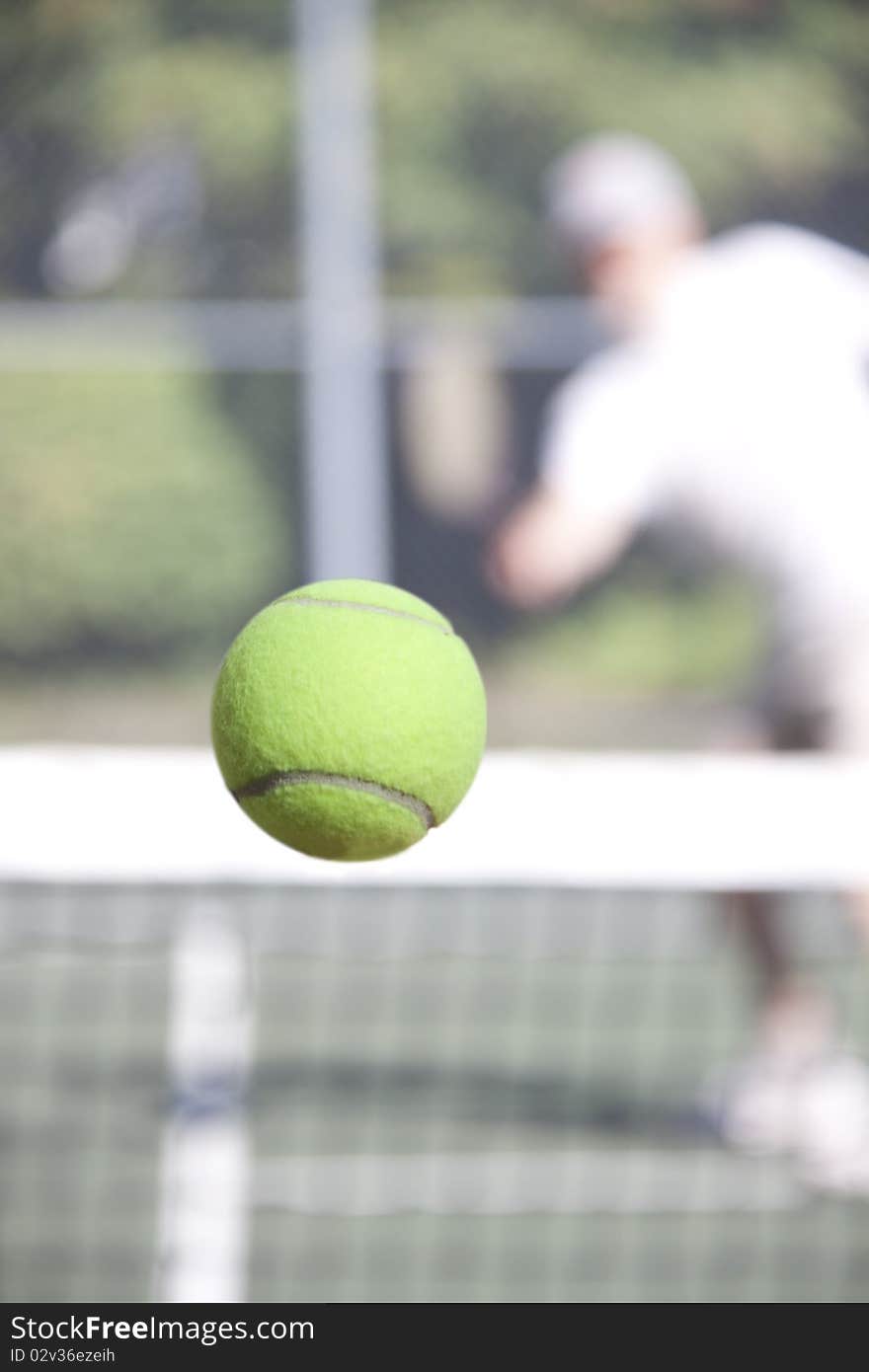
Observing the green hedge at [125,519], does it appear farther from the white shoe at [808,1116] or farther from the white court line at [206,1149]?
the white shoe at [808,1116]

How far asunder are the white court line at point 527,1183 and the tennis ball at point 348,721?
167cm

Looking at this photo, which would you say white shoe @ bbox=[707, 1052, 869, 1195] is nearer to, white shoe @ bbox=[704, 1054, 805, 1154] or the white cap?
white shoe @ bbox=[704, 1054, 805, 1154]

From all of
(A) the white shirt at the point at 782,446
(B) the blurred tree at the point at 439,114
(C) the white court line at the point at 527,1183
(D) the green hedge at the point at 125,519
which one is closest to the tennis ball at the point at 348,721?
(C) the white court line at the point at 527,1183

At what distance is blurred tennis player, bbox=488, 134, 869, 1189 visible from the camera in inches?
129

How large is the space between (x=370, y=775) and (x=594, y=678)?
5.71 metres

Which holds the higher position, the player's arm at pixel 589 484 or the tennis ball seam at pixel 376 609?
the player's arm at pixel 589 484

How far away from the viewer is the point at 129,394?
7406 mm

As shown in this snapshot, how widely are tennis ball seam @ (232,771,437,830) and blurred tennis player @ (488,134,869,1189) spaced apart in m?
1.75

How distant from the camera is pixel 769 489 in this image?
3584 mm

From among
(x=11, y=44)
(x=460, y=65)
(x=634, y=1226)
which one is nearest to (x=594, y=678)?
(x=460, y=65)

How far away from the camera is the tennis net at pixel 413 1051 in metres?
2.38

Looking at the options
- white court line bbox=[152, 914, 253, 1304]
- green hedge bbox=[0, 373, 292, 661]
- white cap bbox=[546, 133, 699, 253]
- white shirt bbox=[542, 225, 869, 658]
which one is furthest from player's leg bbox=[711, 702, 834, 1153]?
green hedge bbox=[0, 373, 292, 661]

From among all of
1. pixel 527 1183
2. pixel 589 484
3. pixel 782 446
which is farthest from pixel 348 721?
pixel 782 446
